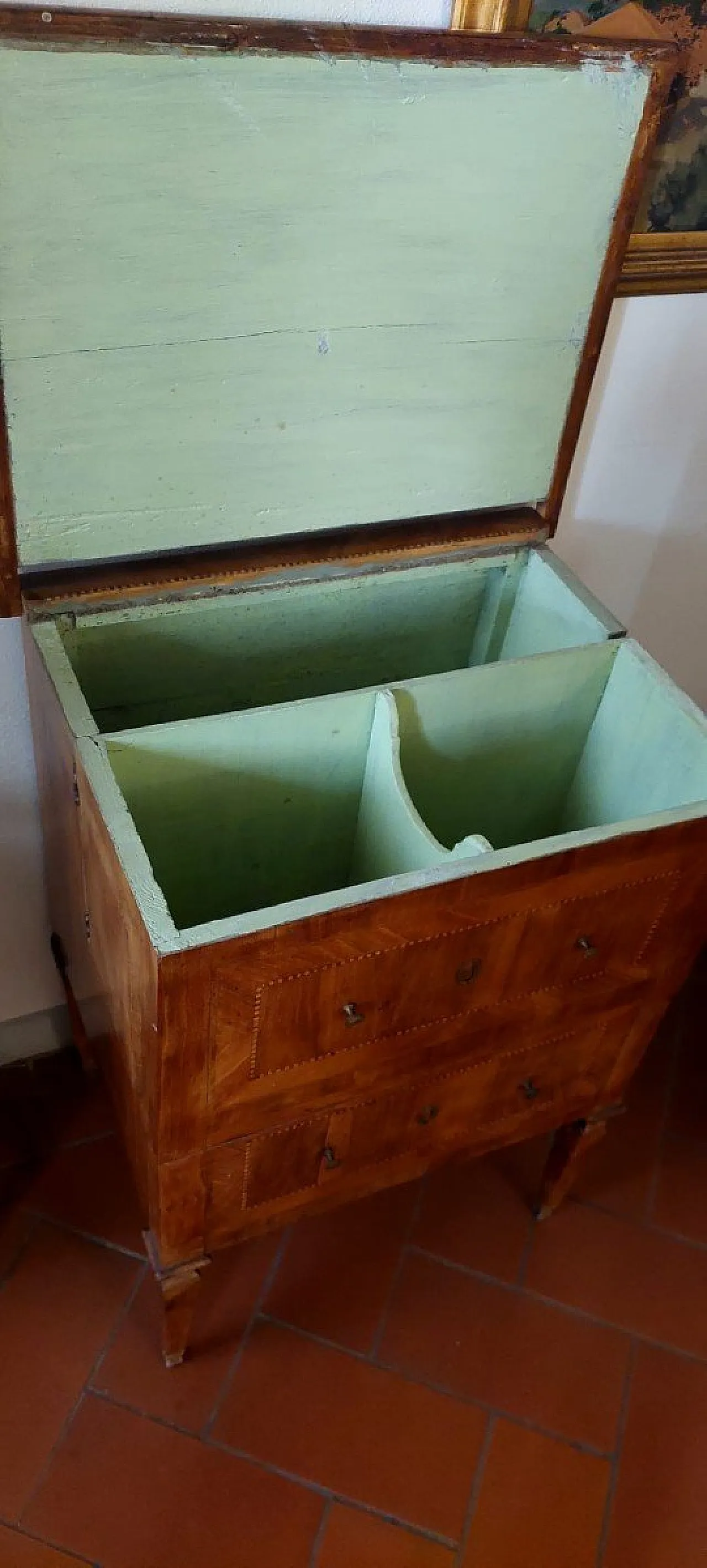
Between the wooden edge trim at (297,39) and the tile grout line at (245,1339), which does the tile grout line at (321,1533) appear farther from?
the wooden edge trim at (297,39)

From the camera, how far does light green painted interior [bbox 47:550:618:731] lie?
1.33 m

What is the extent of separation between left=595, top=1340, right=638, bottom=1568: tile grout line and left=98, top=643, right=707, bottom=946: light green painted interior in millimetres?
802

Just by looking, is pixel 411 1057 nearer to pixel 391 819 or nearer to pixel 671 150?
pixel 391 819

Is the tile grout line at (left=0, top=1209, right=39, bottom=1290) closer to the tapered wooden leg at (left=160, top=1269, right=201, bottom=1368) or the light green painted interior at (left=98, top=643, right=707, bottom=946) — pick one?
the tapered wooden leg at (left=160, top=1269, right=201, bottom=1368)

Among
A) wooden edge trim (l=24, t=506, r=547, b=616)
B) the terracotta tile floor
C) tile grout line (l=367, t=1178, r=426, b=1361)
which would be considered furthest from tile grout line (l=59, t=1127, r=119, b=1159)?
wooden edge trim (l=24, t=506, r=547, b=616)

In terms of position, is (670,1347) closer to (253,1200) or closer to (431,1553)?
(431,1553)

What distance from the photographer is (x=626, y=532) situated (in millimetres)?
1721

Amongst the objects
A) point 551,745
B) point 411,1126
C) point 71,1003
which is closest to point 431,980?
point 411,1126

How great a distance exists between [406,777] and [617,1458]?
100 centimetres

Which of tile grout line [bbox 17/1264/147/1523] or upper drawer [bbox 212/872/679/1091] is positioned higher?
upper drawer [bbox 212/872/679/1091]

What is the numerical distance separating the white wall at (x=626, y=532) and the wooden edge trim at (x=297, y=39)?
0.39 m

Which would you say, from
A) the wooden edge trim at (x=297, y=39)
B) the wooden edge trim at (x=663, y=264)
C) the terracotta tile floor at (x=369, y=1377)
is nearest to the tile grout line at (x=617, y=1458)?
the terracotta tile floor at (x=369, y=1377)

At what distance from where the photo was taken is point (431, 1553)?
4.68 ft

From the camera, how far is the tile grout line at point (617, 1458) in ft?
4.80
